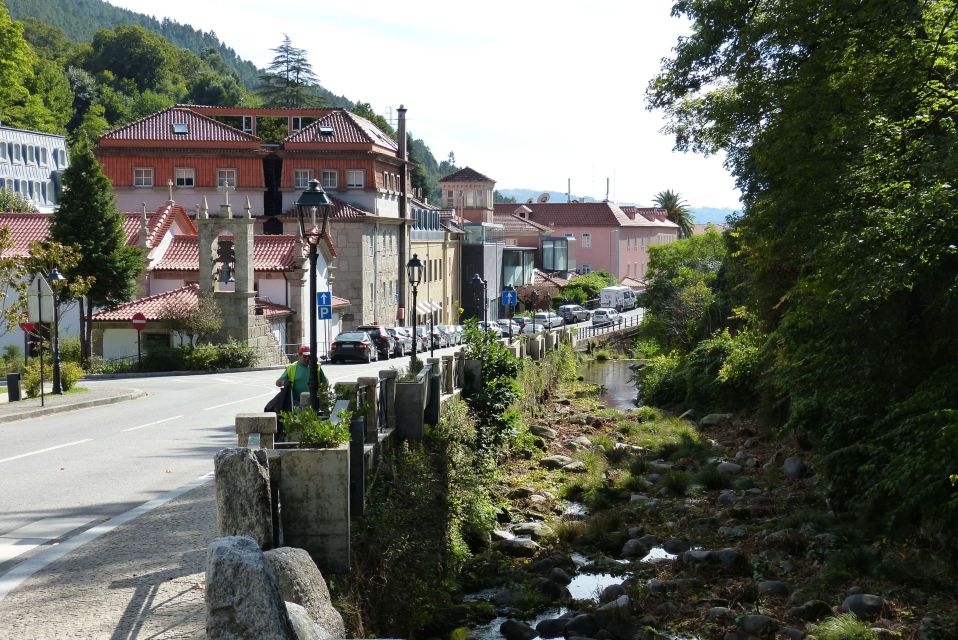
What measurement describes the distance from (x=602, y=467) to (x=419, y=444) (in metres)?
10.4

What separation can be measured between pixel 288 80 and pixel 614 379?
241 feet

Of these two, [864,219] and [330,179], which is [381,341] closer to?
[330,179]

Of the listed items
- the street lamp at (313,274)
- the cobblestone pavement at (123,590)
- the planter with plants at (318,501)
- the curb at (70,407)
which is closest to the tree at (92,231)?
the curb at (70,407)

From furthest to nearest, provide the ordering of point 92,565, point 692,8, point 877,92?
point 692,8
point 877,92
point 92,565

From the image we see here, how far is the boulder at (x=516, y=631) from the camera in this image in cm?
1359

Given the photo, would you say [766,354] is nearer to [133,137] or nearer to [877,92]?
[877,92]

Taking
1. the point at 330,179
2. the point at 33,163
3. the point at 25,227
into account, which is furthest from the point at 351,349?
the point at 33,163

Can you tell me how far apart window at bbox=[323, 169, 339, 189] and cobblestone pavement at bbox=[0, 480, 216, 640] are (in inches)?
2128

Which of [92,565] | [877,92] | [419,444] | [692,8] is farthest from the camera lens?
[692,8]

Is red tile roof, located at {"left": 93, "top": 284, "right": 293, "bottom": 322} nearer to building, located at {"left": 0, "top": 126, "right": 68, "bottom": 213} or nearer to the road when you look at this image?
the road

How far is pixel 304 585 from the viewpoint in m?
8.07

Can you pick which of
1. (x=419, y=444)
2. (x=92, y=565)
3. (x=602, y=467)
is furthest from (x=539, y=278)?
(x=92, y=565)

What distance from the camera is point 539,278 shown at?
101 meters

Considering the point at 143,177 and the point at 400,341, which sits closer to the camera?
the point at 400,341
